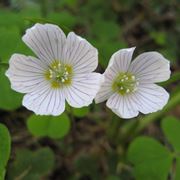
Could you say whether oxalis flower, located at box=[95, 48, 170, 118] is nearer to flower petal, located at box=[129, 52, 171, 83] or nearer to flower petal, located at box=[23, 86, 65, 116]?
flower petal, located at box=[129, 52, 171, 83]

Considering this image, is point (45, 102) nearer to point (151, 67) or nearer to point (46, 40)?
point (46, 40)

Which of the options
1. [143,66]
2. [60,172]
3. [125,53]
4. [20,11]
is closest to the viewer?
[125,53]

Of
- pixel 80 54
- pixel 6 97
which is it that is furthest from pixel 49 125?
pixel 80 54

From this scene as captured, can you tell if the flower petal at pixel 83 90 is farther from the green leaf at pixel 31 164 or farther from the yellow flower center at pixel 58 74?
the green leaf at pixel 31 164

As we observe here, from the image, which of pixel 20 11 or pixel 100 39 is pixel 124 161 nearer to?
pixel 100 39

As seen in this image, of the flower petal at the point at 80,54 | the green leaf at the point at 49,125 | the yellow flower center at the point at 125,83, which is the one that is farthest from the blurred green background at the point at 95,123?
the yellow flower center at the point at 125,83

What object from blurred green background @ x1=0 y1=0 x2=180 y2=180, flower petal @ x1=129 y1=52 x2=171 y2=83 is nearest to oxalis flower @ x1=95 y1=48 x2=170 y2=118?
flower petal @ x1=129 y1=52 x2=171 y2=83

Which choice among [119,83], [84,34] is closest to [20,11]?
[84,34]
